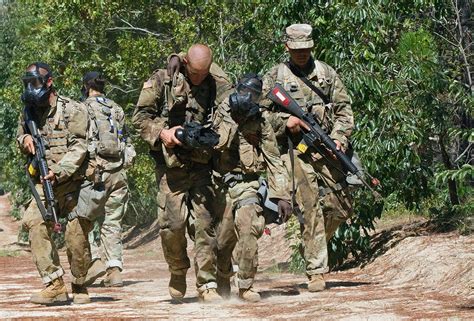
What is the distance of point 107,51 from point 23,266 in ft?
29.5

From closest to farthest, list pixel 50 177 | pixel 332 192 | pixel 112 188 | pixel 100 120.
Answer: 1. pixel 50 177
2. pixel 332 192
3. pixel 100 120
4. pixel 112 188

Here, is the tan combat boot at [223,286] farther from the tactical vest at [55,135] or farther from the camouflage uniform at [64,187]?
the tactical vest at [55,135]

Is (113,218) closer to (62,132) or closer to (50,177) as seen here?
(62,132)

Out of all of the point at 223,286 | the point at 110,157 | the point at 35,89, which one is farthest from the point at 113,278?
the point at 35,89

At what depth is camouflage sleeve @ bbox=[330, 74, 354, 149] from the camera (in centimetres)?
1126

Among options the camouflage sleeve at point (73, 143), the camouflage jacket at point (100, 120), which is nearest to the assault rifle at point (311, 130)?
the camouflage sleeve at point (73, 143)

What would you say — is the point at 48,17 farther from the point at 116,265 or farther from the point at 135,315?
the point at 135,315

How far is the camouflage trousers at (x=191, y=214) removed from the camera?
10.5 meters

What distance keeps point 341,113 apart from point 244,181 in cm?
137

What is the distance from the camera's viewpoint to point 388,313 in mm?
8734

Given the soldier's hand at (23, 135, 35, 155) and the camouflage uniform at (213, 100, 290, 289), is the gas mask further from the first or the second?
the camouflage uniform at (213, 100, 290, 289)

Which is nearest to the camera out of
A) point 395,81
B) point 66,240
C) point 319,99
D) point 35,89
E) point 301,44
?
point 35,89

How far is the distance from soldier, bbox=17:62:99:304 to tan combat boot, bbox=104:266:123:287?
250cm

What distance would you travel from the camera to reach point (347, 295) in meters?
10.3
